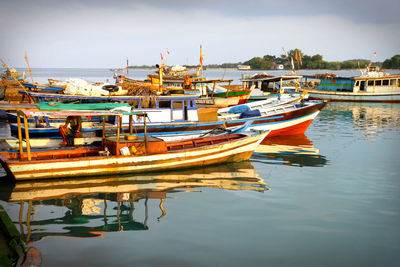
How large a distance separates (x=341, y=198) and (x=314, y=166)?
3514mm

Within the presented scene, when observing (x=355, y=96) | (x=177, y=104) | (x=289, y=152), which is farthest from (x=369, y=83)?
(x=177, y=104)

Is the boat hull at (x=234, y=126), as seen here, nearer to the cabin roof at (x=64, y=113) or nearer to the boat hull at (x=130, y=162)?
the boat hull at (x=130, y=162)

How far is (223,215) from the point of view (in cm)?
802

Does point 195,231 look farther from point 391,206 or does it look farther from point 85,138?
point 85,138

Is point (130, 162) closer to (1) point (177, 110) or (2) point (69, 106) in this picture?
(2) point (69, 106)

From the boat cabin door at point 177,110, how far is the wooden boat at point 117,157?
10.2ft

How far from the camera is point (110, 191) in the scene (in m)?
9.68

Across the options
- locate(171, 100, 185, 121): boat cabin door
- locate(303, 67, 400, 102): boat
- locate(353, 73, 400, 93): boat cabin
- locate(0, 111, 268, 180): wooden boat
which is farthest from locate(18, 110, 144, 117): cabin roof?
locate(353, 73, 400, 93): boat cabin

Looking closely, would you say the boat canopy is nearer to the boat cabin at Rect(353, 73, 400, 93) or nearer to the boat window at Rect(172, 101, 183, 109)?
the boat window at Rect(172, 101, 183, 109)

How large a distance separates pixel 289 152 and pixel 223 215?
782 centimetres

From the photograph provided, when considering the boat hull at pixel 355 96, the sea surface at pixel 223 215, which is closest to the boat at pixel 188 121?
the sea surface at pixel 223 215

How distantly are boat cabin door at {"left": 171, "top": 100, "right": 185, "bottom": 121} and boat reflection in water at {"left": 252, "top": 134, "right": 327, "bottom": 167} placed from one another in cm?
383

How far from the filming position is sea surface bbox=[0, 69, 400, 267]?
6258 mm

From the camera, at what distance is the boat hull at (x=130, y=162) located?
32.6 ft
